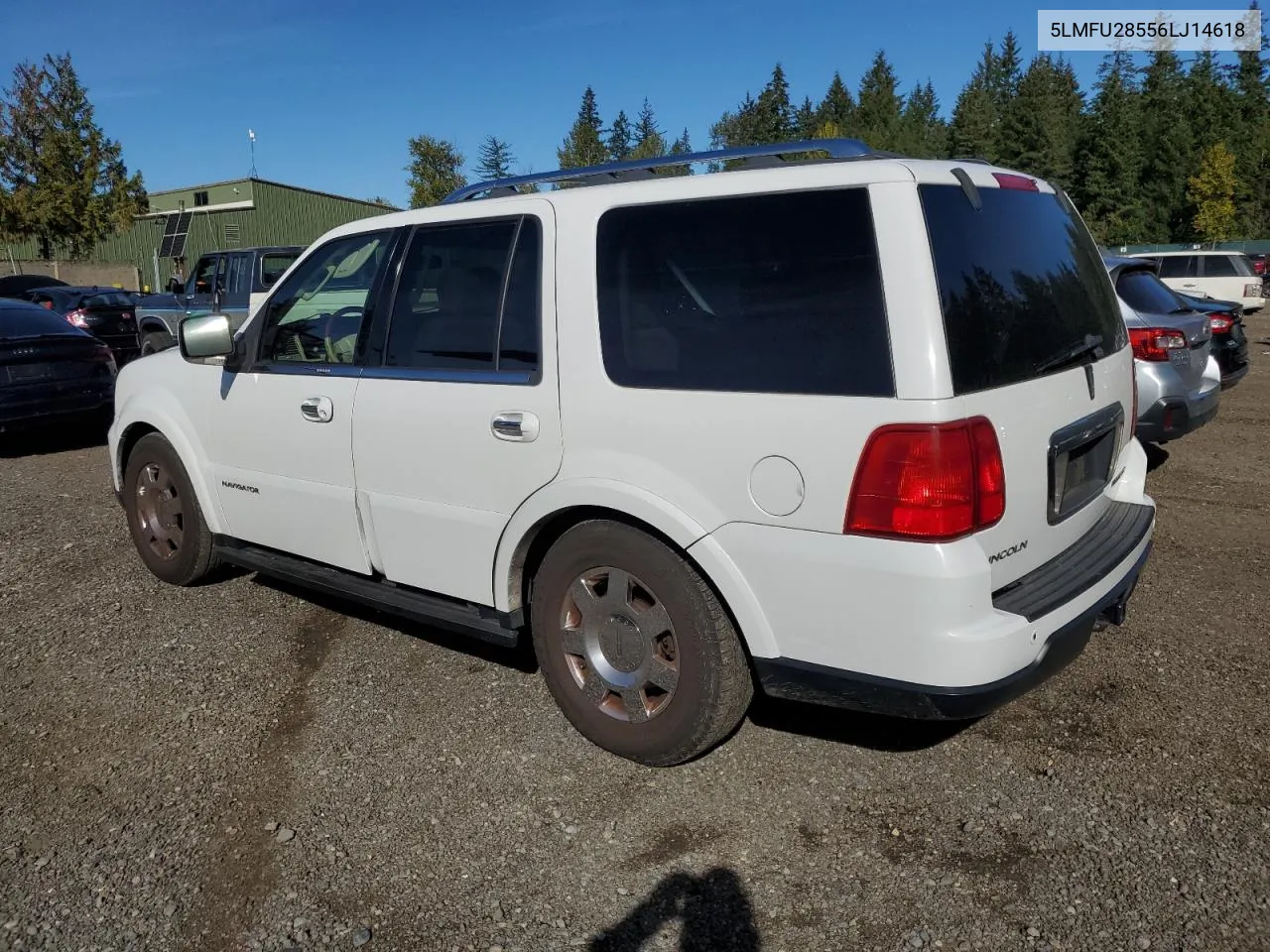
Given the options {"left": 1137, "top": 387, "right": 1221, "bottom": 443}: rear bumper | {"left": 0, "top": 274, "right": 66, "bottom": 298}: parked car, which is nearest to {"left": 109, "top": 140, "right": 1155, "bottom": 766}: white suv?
{"left": 1137, "top": 387, "right": 1221, "bottom": 443}: rear bumper

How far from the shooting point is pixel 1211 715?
3496 millimetres

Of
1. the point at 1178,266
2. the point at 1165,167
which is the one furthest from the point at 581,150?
the point at 1165,167

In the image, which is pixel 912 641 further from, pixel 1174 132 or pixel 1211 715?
pixel 1174 132

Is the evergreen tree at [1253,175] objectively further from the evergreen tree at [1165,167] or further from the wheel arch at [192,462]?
the wheel arch at [192,462]

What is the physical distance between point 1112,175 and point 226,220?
56.9 metres

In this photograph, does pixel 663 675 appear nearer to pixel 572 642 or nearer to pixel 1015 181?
pixel 572 642

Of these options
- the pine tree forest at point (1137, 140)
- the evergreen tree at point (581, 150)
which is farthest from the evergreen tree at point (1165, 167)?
the evergreen tree at point (581, 150)

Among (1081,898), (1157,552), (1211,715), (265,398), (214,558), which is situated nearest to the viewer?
(1081,898)

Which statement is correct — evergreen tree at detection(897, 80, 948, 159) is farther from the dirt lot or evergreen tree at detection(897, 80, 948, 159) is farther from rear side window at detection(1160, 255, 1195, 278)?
the dirt lot

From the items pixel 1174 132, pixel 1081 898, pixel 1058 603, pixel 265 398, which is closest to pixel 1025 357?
pixel 1058 603

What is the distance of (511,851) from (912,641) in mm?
1336

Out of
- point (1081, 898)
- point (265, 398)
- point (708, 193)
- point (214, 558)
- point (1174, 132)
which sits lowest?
point (1081, 898)

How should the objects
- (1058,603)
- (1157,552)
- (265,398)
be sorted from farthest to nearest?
(1157,552)
(265,398)
(1058,603)

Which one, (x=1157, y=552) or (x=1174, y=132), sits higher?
(x=1174, y=132)
